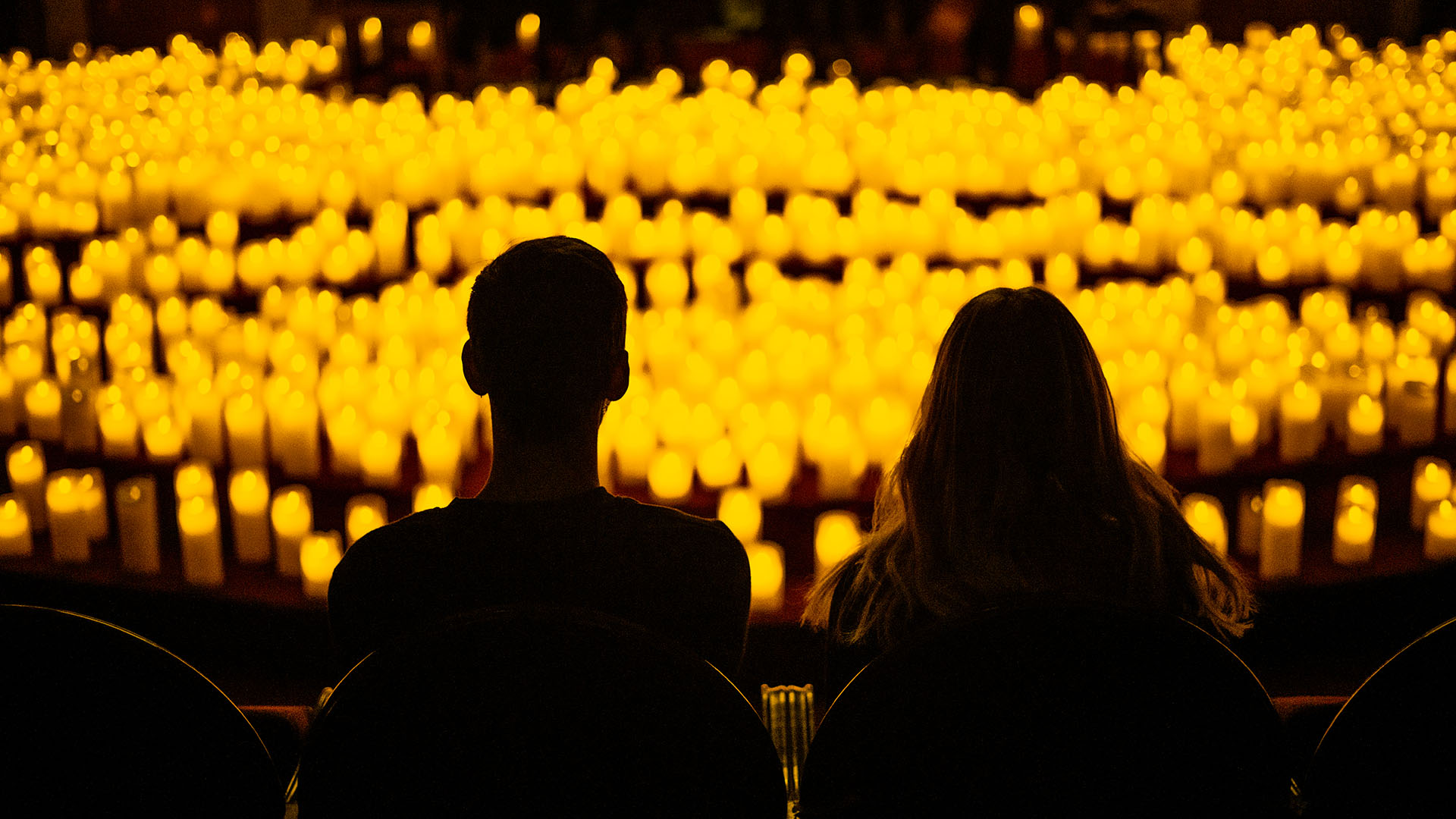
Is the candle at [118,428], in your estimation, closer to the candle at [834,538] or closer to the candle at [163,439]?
the candle at [163,439]

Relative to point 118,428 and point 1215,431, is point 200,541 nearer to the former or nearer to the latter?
point 118,428

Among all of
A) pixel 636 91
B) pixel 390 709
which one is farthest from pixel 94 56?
pixel 390 709

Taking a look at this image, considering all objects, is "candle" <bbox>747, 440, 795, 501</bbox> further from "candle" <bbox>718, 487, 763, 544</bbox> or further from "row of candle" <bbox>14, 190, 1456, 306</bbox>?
"row of candle" <bbox>14, 190, 1456, 306</bbox>

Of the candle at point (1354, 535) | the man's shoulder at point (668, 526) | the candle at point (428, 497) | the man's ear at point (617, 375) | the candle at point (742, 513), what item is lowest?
the candle at point (1354, 535)

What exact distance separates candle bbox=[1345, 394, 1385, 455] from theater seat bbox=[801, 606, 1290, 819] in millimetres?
1697

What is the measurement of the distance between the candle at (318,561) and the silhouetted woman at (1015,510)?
1.03 m

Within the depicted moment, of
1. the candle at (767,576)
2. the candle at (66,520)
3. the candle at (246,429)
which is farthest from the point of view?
the candle at (246,429)

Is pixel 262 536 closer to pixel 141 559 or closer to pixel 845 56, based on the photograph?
pixel 141 559

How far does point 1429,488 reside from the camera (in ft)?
8.46

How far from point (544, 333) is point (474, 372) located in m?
0.11

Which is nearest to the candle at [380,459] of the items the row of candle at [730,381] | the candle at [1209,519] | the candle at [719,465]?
the row of candle at [730,381]

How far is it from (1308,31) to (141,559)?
478 cm

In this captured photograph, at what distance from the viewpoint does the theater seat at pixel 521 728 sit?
1.19 m

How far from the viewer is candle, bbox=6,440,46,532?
103 inches
